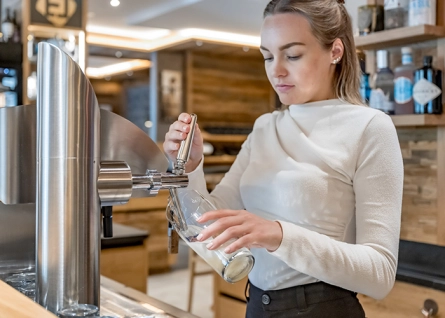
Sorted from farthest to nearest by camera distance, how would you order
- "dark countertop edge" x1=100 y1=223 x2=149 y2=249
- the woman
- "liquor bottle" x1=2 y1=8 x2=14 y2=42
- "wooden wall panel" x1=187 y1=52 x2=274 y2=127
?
"wooden wall panel" x1=187 y1=52 x2=274 y2=127, "liquor bottle" x1=2 y1=8 x2=14 y2=42, "dark countertop edge" x1=100 y1=223 x2=149 y2=249, the woman

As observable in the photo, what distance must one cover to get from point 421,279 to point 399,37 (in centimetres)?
83

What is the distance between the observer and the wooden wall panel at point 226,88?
23.8 ft

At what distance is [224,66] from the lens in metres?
7.54

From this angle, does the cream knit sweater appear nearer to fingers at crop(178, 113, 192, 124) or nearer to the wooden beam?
fingers at crop(178, 113, 192, 124)

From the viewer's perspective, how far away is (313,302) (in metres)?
1.07

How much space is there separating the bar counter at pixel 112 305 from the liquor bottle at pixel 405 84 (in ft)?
3.97

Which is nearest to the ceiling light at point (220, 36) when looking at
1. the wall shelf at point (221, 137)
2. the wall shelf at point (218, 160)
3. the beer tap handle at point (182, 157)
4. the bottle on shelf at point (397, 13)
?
the wall shelf at point (221, 137)

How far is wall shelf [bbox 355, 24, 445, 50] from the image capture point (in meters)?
1.81

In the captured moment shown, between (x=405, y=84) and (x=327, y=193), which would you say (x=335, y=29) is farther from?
(x=405, y=84)

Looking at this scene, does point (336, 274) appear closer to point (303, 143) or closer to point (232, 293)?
point (303, 143)

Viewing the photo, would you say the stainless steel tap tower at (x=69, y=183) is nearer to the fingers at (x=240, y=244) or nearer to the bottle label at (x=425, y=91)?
the fingers at (x=240, y=244)

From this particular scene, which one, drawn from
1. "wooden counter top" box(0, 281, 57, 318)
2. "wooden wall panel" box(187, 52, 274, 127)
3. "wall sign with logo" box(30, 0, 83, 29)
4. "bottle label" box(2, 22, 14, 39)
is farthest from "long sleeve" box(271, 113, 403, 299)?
"wooden wall panel" box(187, 52, 274, 127)

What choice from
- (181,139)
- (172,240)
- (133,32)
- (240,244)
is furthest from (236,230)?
(133,32)

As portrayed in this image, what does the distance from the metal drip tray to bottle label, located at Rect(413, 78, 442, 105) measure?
125 centimetres
